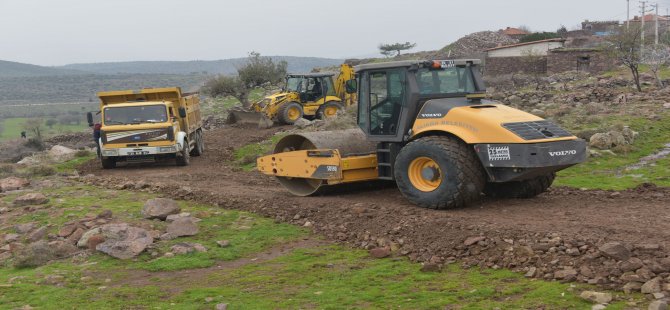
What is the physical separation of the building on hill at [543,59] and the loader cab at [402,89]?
1237 inches

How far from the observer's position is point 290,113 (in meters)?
29.0

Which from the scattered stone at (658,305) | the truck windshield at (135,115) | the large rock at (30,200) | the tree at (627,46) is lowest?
the scattered stone at (658,305)

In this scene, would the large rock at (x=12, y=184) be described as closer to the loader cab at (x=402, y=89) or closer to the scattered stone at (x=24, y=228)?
the scattered stone at (x=24, y=228)

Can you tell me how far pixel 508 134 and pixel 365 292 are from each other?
12.1 ft

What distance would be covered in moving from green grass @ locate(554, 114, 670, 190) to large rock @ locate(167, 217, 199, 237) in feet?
22.6

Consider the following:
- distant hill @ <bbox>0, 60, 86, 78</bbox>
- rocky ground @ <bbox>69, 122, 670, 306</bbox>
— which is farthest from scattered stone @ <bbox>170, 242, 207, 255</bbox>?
distant hill @ <bbox>0, 60, 86, 78</bbox>

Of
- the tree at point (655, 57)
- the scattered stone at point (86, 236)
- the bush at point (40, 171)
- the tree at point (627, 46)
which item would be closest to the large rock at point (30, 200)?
the scattered stone at point (86, 236)

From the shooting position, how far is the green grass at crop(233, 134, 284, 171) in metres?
19.8

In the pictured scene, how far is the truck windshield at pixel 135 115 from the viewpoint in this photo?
19.5m

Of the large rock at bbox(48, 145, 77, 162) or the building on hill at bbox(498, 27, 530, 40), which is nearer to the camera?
the large rock at bbox(48, 145, 77, 162)

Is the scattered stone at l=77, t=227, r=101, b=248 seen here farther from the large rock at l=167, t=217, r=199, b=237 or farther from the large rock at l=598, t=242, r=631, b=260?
the large rock at l=598, t=242, r=631, b=260

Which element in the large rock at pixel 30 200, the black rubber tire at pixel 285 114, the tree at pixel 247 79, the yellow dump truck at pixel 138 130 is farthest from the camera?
the tree at pixel 247 79

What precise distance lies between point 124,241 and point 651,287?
254 inches

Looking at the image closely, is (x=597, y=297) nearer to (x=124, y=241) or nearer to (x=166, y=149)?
(x=124, y=241)
